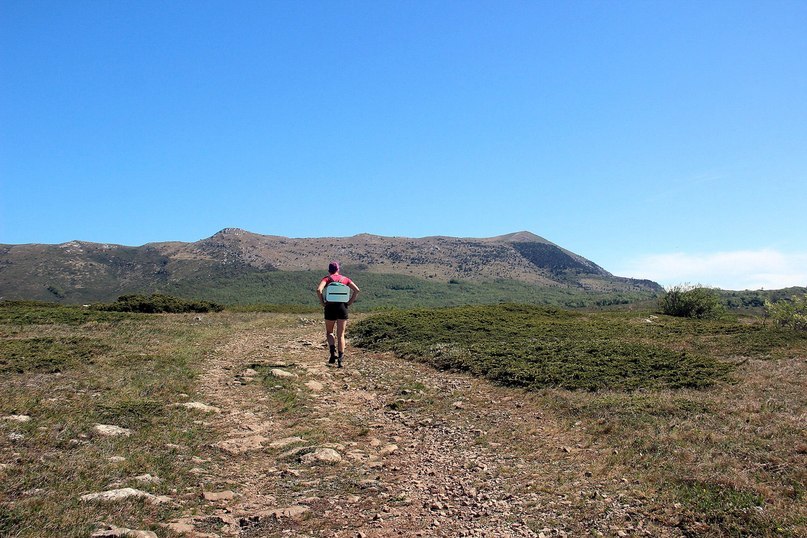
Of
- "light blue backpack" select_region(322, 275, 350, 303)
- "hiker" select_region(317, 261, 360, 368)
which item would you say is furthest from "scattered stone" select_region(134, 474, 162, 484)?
"light blue backpack" select_region(322, 275, 350, 303)

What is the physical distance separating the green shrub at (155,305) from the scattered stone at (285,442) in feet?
99.6

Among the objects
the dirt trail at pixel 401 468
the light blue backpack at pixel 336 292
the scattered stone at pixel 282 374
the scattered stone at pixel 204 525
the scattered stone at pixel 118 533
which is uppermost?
the light blue backpack at pixel 336 292

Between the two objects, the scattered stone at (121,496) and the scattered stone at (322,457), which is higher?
the scattered stone at (121,496)

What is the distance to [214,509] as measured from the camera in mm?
6387

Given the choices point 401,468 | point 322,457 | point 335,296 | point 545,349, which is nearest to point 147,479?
point 322,457

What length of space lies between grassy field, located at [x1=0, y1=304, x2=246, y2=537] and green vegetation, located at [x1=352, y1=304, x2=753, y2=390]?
8.80 meters

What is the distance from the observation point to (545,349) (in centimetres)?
1881

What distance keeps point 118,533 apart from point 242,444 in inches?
151

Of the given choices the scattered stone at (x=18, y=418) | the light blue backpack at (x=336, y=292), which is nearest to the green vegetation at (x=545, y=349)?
the light blue backpack at (x=336, y=292)

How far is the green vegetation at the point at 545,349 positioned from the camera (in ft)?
47.0

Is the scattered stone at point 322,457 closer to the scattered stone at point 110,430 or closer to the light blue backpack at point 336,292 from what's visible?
the scattered stone at point 110,430

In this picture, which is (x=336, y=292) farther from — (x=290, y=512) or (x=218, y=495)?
(x=290, y=512)

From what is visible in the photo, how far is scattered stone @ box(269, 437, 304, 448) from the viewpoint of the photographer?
901cm

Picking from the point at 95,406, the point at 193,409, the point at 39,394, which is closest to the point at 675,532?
the point at 193,409
